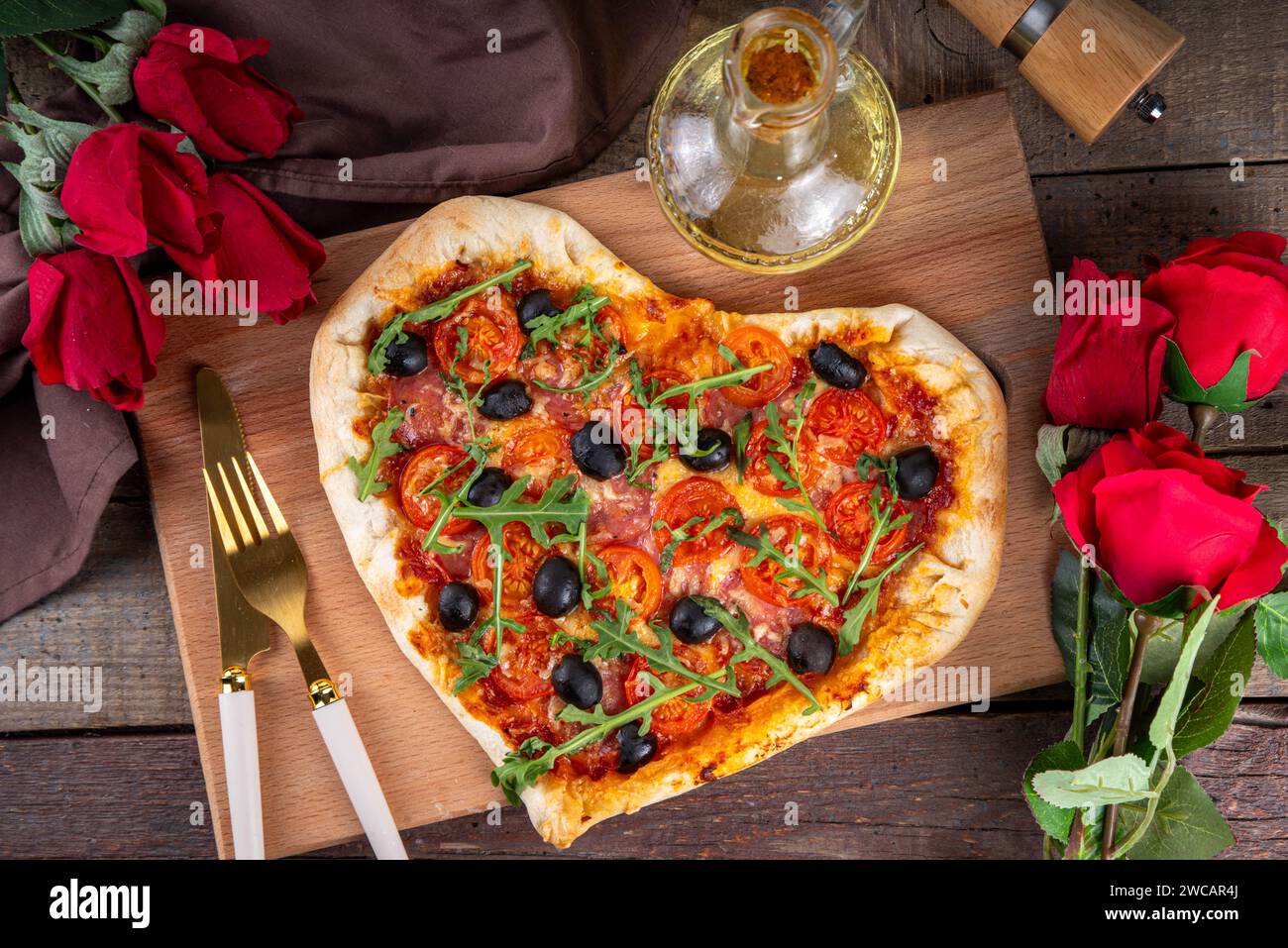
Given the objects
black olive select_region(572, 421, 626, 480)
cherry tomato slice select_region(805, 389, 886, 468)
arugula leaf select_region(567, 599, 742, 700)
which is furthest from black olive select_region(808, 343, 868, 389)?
arugula leaf select_region(567, 599, 742, 700)

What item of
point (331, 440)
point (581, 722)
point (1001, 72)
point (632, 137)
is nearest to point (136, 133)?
point (331, 440)

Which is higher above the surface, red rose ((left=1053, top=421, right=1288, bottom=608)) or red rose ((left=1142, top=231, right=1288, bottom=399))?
red rose ((left=1142, top=231, right=1288, bottom=399))

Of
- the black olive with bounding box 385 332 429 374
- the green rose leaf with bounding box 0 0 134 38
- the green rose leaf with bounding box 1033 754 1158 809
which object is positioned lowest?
the green rose leaf with bounding box 1033 754 1158 809

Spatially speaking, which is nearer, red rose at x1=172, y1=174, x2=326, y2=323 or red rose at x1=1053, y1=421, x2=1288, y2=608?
red rose at x1=1053, y1=421, x2=1288, y2=608

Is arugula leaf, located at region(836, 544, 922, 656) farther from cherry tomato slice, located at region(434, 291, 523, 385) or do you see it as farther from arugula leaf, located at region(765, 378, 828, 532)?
cherry tomato slice, located at region(434, 291, 523, 385)

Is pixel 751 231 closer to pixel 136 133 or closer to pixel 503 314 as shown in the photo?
pixel 503 314

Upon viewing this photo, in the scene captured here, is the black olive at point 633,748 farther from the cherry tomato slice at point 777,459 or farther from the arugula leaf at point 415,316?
the arugula leaf at point 415,316

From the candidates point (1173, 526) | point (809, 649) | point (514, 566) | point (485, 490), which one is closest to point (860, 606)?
point (809, 649)
